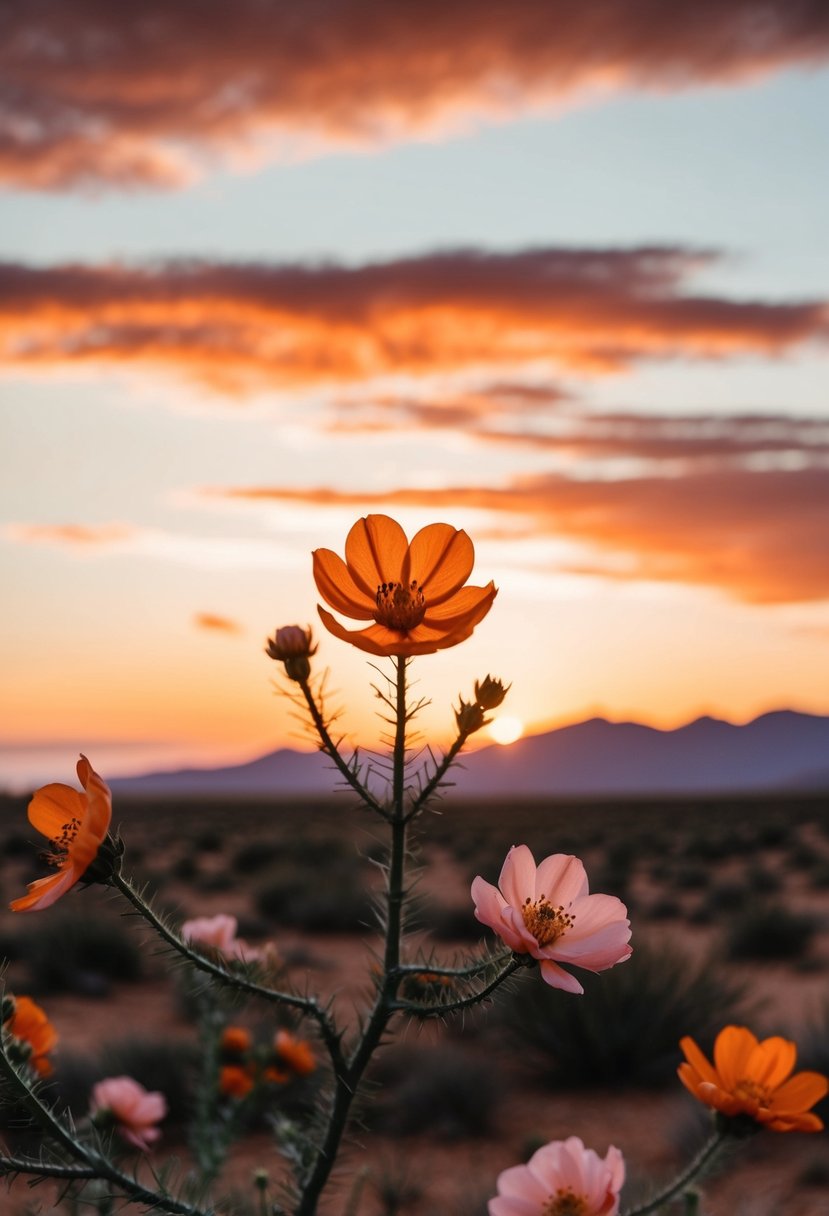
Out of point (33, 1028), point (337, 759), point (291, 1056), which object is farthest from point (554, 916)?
point (291, 1056)

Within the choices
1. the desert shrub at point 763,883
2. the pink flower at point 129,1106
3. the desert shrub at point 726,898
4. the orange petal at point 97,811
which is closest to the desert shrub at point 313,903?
the desert shrub at point 726,898

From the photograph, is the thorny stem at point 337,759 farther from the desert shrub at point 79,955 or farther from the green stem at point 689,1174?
the desert shrub at point 79,955

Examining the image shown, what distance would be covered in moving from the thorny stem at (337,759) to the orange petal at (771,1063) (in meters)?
1.75

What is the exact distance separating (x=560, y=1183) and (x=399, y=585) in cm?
151

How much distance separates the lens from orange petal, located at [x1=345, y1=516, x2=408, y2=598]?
2.47m

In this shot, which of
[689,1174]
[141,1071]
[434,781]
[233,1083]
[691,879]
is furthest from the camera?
[691,879]

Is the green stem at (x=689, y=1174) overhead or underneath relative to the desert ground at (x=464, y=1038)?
overhead

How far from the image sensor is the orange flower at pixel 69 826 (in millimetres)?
1938

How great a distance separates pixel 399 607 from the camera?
2.31 meters

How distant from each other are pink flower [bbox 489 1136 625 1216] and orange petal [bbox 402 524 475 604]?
135 centimetres

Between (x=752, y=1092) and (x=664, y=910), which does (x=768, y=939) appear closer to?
(x=664, y=910)

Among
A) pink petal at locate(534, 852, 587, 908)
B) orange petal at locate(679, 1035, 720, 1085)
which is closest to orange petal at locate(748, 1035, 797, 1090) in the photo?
orange petal at locate(679, 1035, 720, 1085)

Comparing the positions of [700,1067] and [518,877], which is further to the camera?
[700,1067]

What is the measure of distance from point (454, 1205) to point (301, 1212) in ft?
20.7
